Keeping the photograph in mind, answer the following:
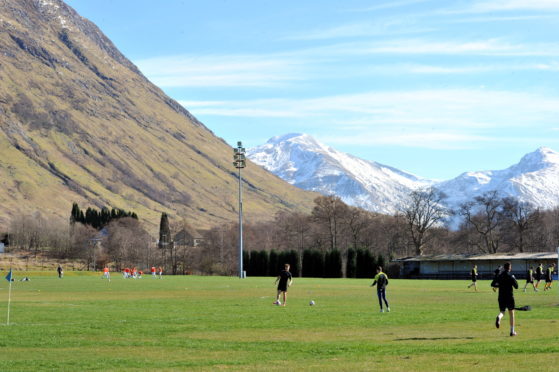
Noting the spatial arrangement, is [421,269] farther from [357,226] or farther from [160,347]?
[160,347]

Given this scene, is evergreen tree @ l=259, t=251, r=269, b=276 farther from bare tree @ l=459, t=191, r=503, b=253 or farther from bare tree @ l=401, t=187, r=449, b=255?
bare tree @ l=459, t=191, r=503, b=253

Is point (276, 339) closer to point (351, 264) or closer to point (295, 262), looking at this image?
point (351, 264)

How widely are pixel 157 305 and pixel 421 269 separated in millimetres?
100660

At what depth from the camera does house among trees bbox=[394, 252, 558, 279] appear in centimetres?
12381

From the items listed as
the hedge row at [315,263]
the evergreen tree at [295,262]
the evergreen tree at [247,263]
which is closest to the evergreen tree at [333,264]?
the hedge row at [315,263]

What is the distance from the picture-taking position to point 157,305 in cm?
4562

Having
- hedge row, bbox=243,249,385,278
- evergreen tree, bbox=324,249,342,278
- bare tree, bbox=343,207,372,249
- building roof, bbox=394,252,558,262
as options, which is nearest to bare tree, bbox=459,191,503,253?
bare tree, bbox=343,207,372,249

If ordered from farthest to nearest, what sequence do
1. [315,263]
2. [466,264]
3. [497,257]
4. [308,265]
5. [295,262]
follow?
[295,262] < [308,265] < [315,263] < [466,264] < [497,257]

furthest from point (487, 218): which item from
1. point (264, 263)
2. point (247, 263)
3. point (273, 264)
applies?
point (247, 263)

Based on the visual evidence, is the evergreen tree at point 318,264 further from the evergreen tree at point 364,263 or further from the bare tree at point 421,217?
the bare tree at point 421,217

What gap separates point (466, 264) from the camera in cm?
13288

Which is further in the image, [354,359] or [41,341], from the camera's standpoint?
[41,341]

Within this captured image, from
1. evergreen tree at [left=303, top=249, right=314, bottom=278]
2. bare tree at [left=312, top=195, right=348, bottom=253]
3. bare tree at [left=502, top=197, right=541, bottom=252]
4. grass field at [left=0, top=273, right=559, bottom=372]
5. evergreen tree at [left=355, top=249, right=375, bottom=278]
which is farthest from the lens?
bare tree at [left=312, top=195, right=348, bottom=253]

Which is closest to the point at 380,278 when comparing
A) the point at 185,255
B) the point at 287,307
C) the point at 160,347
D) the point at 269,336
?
the point at 287,307
